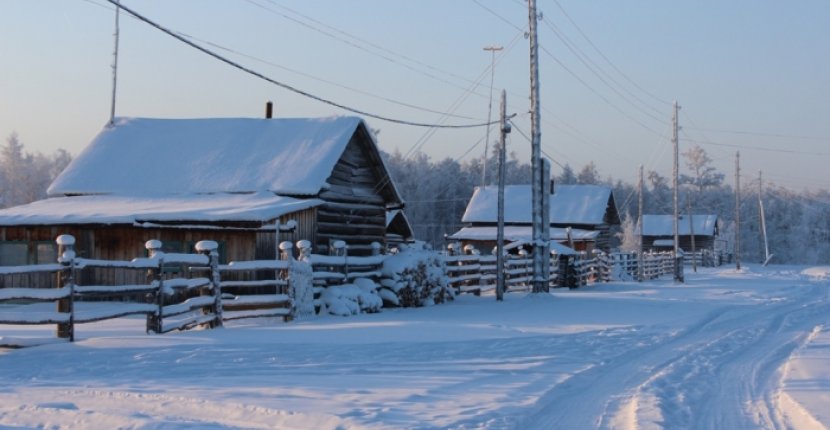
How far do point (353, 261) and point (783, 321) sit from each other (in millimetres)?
10034

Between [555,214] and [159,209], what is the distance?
1611 inches

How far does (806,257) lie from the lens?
123000 millimetres

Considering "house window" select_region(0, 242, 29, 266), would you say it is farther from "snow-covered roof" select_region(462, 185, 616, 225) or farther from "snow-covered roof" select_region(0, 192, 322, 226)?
"snow-covered roof" select_region(462, 185, 616, 225)

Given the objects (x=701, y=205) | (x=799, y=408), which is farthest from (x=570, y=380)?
(x=701, y=205)

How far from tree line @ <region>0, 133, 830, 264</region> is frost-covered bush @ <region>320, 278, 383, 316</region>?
228 ft

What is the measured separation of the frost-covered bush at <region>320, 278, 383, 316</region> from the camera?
20.5 m

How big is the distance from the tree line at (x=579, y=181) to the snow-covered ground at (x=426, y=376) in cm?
7588

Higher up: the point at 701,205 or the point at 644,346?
the point at 701,205

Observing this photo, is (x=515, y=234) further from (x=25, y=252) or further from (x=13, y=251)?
(x=13, y=251)

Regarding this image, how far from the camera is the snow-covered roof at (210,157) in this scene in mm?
27391

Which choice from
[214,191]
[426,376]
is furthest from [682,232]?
[426,376]

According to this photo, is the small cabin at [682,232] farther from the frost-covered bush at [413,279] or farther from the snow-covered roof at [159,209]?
the snow-covered roof at [159,209]

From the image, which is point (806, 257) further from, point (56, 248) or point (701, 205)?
point (56, 248)

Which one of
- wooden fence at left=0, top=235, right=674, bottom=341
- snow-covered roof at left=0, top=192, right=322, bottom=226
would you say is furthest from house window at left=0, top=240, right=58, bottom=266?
snow-covered roof at left=0, top=192, right=322, bottom=226
